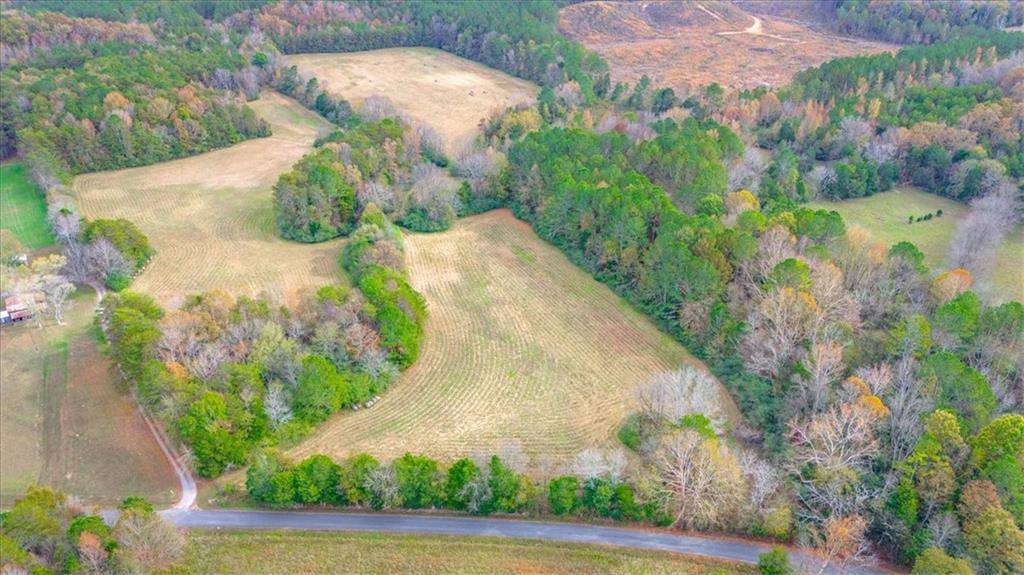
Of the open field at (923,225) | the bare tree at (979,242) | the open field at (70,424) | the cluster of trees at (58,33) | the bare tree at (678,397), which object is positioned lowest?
the open field at (70,424)

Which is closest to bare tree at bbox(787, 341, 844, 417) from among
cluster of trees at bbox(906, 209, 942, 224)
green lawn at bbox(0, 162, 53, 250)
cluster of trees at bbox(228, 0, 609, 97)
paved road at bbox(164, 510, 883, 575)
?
paved road at bbox(164, 510, 883, 575)

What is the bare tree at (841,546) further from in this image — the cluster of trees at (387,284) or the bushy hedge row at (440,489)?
the cluster of trees at (387,284)

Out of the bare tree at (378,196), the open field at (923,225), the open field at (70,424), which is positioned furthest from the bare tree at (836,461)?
the bare tree at (378,196)

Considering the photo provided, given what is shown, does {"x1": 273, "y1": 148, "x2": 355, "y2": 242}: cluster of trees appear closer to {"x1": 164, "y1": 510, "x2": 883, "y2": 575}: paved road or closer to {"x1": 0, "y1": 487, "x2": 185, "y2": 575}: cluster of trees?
{"x1": 164, "y1": 510, "x2": 883, "y2": 575}: paved road

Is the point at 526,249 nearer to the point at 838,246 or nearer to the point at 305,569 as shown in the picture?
the point at 838,246

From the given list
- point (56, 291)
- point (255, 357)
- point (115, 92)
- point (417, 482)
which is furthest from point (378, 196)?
point (115, 92)

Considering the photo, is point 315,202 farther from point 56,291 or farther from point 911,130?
point 911,130

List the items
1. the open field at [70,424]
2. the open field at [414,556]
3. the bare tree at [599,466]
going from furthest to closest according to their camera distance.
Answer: the open field at [70,424]
the bare tree at [599,466]
the open field at [414,556]
